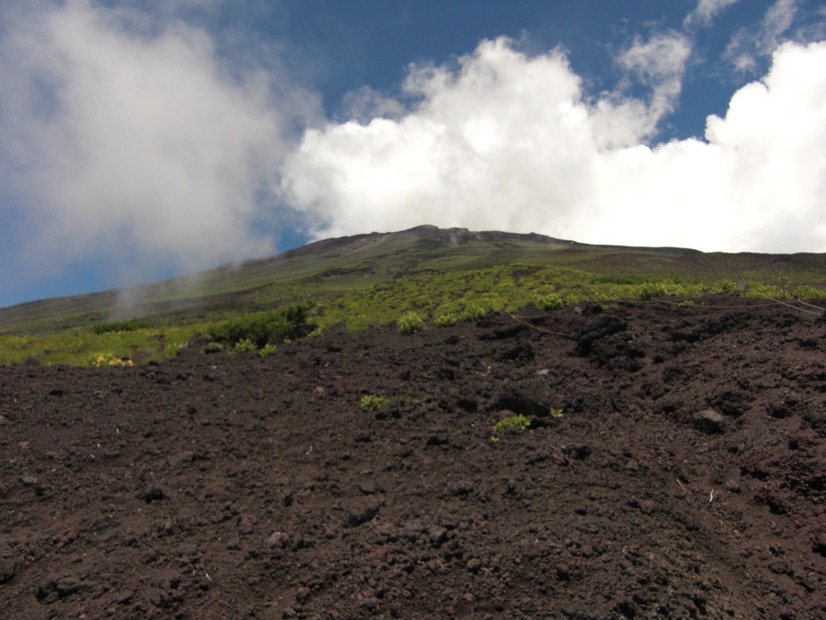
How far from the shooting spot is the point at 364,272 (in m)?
63.9

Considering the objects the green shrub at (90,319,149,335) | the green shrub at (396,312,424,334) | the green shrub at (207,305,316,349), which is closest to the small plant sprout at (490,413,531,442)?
the green shrub at (396,312,424,334)

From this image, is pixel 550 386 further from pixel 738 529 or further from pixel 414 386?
pixel 738 529

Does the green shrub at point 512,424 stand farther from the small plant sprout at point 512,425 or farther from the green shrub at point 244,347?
the green shrub at point 244,347

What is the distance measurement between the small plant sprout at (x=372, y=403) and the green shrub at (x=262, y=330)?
490 cm

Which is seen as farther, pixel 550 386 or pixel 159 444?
pixel 550 386

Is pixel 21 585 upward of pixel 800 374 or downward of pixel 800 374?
downward

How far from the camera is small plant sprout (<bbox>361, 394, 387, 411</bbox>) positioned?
7.52 meters

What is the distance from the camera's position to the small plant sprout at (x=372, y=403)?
24.7 ft

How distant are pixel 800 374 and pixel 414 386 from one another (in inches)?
189

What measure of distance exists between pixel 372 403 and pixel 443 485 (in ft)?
7.45

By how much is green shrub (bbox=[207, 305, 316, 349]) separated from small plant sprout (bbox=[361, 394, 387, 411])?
4.90 meters

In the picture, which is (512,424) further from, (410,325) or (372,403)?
(410,325)

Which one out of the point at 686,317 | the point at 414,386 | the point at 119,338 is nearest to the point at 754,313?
the point at 686,317

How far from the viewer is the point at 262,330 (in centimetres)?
1227
